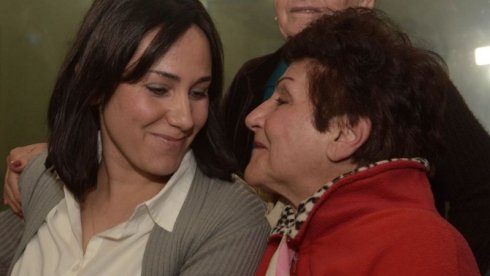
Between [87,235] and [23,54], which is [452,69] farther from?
[23,54]

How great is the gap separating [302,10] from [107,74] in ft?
1.99

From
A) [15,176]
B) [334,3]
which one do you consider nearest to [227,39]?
[334,3]

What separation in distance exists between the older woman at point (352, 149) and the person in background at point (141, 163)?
11 centimetres

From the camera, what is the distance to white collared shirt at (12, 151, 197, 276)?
1.15 meters

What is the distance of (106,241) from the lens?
1.19 meters

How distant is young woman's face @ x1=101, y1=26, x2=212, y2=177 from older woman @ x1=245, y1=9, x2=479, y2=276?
0.47 ft

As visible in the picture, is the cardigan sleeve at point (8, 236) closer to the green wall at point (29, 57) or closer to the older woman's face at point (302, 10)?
the older woman's face at point (302, 10)

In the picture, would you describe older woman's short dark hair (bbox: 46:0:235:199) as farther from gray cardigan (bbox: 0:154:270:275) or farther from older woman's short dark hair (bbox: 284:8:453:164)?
older woman's short dark hair (bbox: 284:8:453:164)

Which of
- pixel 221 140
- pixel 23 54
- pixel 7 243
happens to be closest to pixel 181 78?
pixel 221 140

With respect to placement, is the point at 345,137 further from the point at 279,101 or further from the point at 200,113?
the point at 200,113

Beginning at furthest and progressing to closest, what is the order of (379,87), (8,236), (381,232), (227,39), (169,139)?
(227,39) → (8,236) → (169,139) → (379,87) → (381,232)

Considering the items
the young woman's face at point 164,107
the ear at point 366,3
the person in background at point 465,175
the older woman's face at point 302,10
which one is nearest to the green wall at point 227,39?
the ear at point 366,3

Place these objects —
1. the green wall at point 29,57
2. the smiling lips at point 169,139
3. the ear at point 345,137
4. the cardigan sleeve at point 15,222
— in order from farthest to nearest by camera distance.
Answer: the green wall at point 29,57 → the cardigan sleeve at point 15,222 → the smiling lips at point 169,139 → the ear at point 345,137

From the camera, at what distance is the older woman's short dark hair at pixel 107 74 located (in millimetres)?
1101
